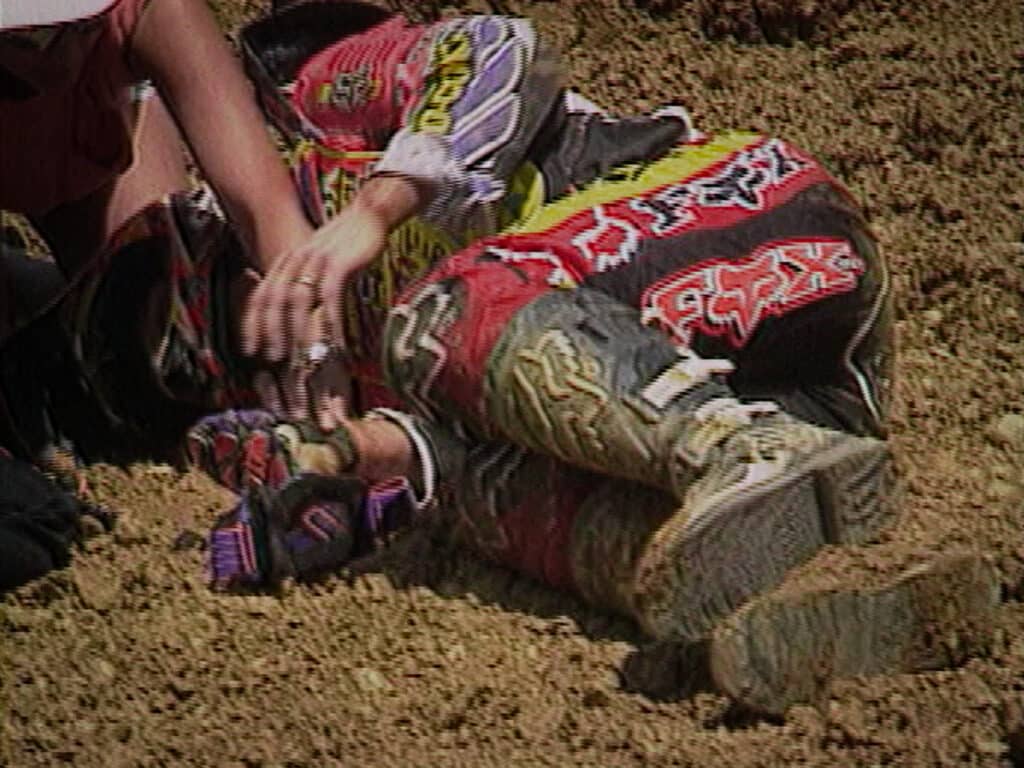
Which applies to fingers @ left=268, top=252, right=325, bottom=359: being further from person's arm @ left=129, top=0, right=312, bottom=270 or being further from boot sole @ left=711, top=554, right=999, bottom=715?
boot sole @ left=711, top=554, right=999, bottom=715

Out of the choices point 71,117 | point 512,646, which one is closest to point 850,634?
point 512,646

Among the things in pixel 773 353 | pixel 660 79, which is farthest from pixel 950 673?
pixel 660 79

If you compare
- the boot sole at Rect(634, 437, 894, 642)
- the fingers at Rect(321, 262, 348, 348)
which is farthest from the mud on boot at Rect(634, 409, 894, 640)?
the fingers at Rect(321, 262, 348, 348)

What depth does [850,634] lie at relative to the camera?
1.97 metres

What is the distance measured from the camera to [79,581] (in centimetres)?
235

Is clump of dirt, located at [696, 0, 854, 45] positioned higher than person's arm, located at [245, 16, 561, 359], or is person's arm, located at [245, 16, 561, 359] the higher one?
person's arm, located at [245, 16, 561, 359]

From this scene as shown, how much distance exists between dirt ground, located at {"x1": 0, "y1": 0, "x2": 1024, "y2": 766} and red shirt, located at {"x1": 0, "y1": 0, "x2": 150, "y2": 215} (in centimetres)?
30

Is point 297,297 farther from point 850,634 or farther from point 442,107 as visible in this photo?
point 850,634

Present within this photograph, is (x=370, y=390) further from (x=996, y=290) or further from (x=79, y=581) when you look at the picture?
(x=996, y=290)

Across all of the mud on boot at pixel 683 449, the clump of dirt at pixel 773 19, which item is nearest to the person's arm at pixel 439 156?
the mud on boot at pixel 683 449

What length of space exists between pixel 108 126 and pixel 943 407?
84 cm

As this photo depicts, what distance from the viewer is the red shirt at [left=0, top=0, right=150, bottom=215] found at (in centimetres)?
253

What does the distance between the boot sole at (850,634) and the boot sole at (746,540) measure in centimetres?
6

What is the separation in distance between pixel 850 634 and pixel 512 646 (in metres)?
0.32
